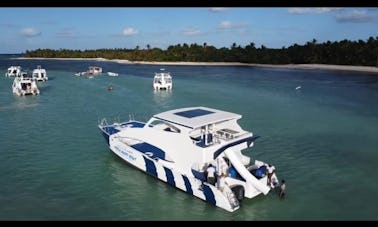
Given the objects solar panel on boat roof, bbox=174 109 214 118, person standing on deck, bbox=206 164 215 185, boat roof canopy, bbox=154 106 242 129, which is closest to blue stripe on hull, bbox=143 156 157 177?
boat roof canopy, bbox=154 106 242 129

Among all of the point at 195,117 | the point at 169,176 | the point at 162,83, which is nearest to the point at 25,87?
the point at 162,83

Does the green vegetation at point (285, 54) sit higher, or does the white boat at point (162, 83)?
the green vegetation at point (285, 54)

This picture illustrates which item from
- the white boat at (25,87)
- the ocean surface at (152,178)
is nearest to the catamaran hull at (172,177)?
the ocean surface at (152,178)

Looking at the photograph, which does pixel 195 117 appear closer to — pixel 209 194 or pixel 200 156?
pixel 200 156

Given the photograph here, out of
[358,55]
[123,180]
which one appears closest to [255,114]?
[123,180]

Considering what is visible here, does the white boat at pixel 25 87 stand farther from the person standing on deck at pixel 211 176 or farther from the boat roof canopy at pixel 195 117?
the person standing on deck at pixel 211 176

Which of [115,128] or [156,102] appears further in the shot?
[156,102]
